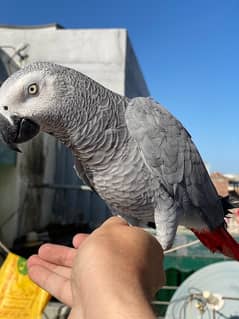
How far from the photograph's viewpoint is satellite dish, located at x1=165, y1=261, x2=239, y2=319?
1152 mm

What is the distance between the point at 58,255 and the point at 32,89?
0.35 meters

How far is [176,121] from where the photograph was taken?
0.83 metres

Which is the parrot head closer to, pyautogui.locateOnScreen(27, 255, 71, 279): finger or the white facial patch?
the white facial patch

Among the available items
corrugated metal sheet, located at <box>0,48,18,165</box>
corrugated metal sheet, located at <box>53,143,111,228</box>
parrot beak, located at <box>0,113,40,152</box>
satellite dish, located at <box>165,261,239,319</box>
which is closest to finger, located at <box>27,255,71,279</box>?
parrot beak, located at <box>0,113,40,152</box>

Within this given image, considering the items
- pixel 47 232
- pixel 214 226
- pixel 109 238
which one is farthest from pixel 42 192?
pixel 109 238

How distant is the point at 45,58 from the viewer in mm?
3402

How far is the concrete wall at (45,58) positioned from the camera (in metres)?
2.70

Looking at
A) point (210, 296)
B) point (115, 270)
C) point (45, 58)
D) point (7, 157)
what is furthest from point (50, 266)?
point (45, 58)

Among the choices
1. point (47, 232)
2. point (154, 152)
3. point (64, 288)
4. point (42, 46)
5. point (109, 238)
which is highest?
point (42, 46)

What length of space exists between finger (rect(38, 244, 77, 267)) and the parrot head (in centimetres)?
25

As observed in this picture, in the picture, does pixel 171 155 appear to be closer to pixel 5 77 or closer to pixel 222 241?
pixel 222 241

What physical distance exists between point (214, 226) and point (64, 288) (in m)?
0.51

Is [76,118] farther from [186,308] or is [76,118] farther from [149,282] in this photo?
[186,308]

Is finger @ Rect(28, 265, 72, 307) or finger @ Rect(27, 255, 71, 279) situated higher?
finger @ Rect(27, 255, 71, 279)
